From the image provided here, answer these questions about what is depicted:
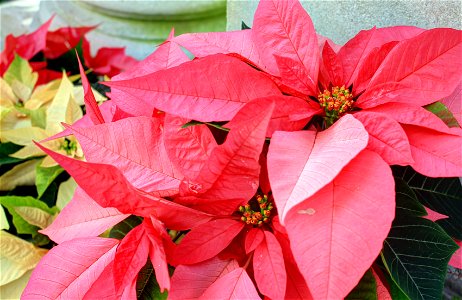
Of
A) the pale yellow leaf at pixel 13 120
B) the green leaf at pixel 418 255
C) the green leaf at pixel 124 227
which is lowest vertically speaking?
the pale yellow leaf at pixel 13 120

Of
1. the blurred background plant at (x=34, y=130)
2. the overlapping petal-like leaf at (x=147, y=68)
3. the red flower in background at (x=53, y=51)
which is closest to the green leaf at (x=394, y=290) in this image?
the overlapping petal-like leaf at (x=147, y=68)

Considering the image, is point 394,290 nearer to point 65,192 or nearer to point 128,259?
point 128,259

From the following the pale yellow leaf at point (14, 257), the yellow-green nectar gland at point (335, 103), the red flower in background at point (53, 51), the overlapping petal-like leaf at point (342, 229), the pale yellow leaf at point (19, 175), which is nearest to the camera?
the overlapping petal-like leaf at point (342, 229)

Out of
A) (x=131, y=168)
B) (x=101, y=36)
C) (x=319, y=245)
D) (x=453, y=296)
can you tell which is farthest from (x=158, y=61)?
(x=101, y=36)

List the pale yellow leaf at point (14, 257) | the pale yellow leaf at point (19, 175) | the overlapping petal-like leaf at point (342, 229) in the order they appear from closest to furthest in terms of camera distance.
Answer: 1. the overlapping petal-like leaf at point (342, 229)
2. the pale yellow leaf at point (14, 257)
3. the pale yellow leaf at point (19, 175)

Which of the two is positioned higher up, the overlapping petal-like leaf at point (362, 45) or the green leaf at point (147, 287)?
the overlapping petal-like leaf at point (362, 45)

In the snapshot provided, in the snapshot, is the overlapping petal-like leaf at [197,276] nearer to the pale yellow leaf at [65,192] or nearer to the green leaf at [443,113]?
the green leaf at [443,113]

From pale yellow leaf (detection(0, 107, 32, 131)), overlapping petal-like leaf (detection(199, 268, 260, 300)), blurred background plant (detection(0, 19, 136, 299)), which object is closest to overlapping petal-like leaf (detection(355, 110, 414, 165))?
overlapping petal-like leaf (detection(199, 268, 260, 300))
